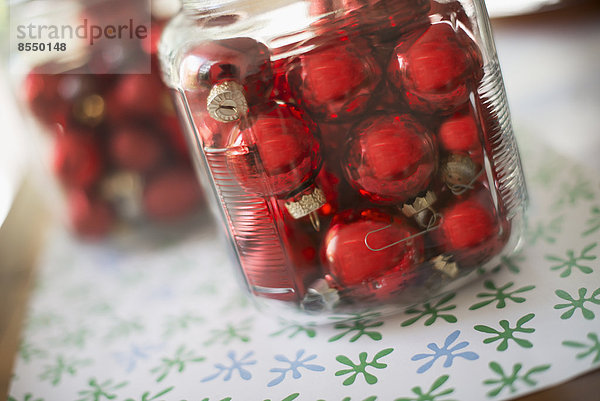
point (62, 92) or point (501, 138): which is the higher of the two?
point (62, 92)

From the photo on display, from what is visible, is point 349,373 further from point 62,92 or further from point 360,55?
point 62,92

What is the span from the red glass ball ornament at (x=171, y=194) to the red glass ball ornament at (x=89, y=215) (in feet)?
0.18

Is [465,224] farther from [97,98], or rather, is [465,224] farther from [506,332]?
[97,98]

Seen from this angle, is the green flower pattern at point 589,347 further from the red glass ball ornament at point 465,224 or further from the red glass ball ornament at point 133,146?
the red glass ball ornament at point 133,146

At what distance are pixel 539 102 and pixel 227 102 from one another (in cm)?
57

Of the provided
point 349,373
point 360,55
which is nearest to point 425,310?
point 349,373

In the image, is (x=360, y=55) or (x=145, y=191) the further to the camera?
(x=145, y=191)

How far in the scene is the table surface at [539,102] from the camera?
68 centimetres

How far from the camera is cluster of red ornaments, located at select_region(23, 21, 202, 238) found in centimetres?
68

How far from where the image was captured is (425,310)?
48 centimetres

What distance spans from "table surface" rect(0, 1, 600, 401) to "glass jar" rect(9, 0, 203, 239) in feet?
0.47

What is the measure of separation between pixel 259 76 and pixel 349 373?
0.25m

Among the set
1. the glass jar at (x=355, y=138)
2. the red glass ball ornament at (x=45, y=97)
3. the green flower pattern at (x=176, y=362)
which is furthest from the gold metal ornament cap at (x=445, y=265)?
the red glass ball ornament at (x=45, y=97)

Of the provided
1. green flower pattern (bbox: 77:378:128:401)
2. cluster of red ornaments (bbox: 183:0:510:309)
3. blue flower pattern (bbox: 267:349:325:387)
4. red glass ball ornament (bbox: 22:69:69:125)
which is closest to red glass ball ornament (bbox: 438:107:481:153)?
cluster of red ornaments (bbox: 183:0:510:309)
